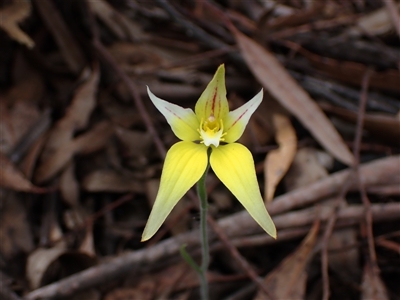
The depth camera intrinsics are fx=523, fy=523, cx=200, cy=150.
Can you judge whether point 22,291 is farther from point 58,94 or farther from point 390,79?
point 390,79

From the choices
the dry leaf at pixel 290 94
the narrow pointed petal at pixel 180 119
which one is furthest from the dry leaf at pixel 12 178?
the dry leaf at pixel 290 94

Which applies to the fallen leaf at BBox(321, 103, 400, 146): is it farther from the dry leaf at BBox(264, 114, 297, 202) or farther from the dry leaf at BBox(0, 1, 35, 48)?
the dry leaf at BBox(0, 1, 35, 48)

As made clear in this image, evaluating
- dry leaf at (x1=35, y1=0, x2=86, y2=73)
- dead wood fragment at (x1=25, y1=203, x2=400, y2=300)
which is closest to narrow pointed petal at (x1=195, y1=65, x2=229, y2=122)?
dead wood fragment at (x1=25, y1=203, x2=400, y2=300)

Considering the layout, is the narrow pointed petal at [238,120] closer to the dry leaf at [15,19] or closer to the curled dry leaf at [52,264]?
the curled dry leaf at [52,264]

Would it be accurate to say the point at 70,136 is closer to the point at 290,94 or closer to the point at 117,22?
the point at 117,22

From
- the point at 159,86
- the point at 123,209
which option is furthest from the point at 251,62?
the point at 123,209

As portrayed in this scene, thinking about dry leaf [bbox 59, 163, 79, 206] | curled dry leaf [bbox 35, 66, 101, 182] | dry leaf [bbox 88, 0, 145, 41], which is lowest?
dry leaf [bbox 59, 163, 79, 206]

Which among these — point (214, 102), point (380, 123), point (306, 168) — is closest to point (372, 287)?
point (306, 168)
